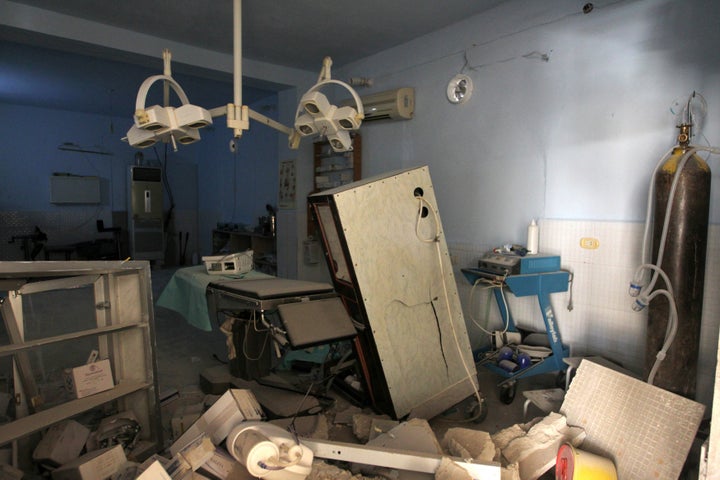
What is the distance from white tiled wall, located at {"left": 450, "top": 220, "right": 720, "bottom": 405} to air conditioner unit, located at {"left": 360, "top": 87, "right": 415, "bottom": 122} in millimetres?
1621

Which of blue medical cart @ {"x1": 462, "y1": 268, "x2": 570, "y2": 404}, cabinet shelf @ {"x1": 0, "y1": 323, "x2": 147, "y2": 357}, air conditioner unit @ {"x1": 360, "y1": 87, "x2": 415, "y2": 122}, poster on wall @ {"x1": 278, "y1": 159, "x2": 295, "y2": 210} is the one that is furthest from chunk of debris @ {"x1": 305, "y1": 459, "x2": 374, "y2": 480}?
poster on wall @ {"x1": 278, "y1": 159, "x2": 295, "y2": 210}

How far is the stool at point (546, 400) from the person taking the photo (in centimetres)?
236

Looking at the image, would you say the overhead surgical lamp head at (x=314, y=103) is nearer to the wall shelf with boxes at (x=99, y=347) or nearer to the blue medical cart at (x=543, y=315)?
the wall shelf with boxes at (x=99, y=347)

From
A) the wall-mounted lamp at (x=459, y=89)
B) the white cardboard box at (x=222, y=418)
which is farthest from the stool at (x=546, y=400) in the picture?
the wall-mounted lamp at (x=459, y=89)

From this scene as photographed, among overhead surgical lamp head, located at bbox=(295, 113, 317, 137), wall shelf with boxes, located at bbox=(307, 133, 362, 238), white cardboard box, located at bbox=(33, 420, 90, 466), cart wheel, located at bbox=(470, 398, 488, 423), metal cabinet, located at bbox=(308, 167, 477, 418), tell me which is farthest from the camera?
wall shelf with boxes, located at bbox=(307, 133, 362, 238)

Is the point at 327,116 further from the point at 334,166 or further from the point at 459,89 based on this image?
the point at 334,166

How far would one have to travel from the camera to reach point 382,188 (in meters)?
2.23

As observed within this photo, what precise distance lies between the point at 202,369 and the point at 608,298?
9.58 feet

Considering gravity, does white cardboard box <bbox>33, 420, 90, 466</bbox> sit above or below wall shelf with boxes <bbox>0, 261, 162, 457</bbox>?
below

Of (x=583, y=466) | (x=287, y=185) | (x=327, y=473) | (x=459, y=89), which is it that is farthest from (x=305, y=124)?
(x=287, y=185)

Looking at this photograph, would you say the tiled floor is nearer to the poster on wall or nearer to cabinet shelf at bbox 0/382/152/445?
cabinet shelf at bbox 0/382/152/445

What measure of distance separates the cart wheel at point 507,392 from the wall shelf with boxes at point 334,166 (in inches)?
102

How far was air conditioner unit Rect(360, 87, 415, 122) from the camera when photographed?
12.6ft

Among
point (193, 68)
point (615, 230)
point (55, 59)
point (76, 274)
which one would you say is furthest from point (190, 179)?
point (615, 230)
